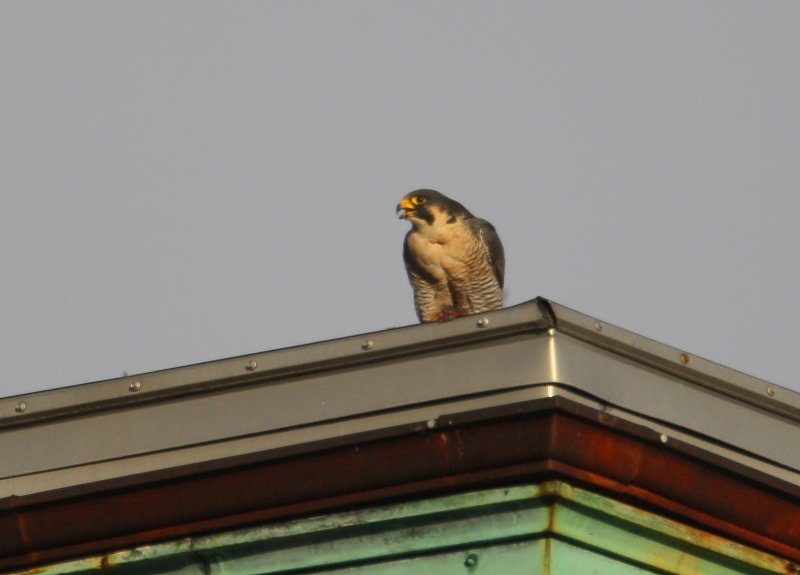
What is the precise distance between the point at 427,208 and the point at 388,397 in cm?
587

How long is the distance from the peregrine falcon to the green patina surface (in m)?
5.67

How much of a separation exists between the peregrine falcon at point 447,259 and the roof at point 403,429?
5445 millimetres

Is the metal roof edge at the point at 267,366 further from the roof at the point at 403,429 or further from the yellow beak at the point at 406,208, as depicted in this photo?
the yellow beak at the point at 406,208

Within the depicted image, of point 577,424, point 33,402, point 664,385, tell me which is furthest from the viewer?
point 33,402

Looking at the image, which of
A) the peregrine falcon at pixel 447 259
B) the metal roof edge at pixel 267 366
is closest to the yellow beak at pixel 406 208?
the peregrine falcon at pixel 447 259

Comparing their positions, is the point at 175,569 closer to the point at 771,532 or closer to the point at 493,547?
the point at 493,547

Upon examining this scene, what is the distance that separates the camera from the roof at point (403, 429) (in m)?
5.41

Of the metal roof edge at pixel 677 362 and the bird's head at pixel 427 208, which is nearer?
the metal roof edge at pixel 677 362

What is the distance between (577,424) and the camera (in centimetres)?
533

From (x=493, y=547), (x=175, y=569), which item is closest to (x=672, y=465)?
(x=493, y=547)

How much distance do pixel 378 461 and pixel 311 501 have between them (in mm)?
247

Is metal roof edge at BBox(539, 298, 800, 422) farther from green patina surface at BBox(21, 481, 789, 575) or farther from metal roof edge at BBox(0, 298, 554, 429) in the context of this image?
green patina surface at BBox(21, 481, 789, 575)

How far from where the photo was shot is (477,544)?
539 cm

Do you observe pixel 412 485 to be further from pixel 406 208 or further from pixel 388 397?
pixel 406 208
